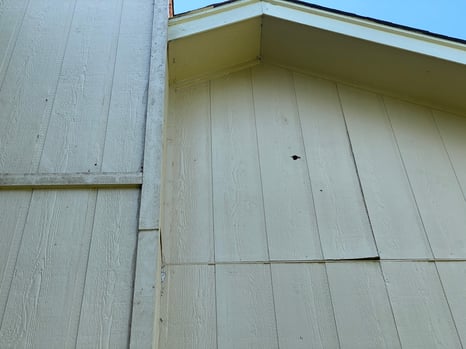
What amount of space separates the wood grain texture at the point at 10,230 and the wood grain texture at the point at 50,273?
0.02 meters

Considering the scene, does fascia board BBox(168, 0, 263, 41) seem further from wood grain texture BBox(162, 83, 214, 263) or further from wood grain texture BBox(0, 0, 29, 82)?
wood grain texture BBox(0, 0, 29, 82)

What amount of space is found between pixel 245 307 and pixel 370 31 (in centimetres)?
162

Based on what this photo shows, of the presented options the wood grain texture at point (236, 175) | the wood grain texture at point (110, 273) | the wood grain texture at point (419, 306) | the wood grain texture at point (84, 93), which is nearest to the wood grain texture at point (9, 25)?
the wood grain texture at point (84, 93)

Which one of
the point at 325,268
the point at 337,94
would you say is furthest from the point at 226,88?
the point at 325,268

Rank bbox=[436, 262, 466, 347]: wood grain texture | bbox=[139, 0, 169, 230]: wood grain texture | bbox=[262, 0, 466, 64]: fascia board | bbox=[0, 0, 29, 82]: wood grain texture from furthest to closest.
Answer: bbox=[262, 0, 466, 64]: fascia board < bbox=[0, 0, 29, 82]: wood grain texture < bbox=[436, 262, 466, 347]: wood grain texture < bbox=[139, 0, 169, 230]: wood grain texture

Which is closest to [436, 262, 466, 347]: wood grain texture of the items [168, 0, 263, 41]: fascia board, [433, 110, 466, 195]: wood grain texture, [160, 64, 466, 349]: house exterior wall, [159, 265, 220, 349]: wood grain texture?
[160, 64, 466, 349]: house exterior wall

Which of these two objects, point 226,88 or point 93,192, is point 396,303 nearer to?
point 93,192

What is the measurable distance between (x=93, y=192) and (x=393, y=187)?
1423 mm

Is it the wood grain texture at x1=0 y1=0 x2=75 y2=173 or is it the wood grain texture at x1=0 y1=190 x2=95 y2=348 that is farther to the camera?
the wood grain texture at x1=0 y1=0 x2=75 y2=173

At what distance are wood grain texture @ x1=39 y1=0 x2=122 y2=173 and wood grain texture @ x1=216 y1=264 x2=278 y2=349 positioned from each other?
28.2 inches

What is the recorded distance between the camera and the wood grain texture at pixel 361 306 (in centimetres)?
160

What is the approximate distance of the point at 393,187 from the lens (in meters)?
2.06

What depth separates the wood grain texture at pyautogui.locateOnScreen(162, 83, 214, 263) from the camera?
182 cm

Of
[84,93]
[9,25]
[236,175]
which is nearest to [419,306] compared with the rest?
[236,175]
